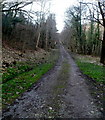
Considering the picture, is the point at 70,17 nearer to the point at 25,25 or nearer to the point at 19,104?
the point at 25,25

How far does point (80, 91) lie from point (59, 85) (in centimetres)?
155

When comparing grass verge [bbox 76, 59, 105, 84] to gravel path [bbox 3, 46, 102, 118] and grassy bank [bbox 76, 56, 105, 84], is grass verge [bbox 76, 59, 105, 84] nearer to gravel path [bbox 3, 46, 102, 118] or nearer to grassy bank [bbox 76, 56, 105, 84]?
grassy bank [bbox 76, 56, 105, 84]

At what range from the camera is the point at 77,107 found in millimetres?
6191

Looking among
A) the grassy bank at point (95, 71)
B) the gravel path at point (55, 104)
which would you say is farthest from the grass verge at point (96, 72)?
the gravel path at point (55, 104)

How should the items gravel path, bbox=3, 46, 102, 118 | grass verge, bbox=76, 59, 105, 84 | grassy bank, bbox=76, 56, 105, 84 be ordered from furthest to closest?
grassy bank, bbox=76, 56, 105, 84 → grass verge, bbox=76, 59, 105, 84 → gravel path, bbox=3, 46, 102, 118

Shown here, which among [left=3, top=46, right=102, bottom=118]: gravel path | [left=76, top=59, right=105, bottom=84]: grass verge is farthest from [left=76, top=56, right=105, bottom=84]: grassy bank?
[left=3, top=46, right=102, bottom=118]: gravel path

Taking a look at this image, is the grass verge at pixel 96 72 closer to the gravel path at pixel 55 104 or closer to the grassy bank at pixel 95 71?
the grassy bank at pixel 95 71

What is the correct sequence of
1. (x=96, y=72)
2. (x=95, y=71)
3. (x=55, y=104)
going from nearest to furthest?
(x=55, y=104) → (x=96, y=72) → (x=95, y=71)

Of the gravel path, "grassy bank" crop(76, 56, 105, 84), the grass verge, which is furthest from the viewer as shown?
"grassy bank" crop(76, 56, 105, 84)

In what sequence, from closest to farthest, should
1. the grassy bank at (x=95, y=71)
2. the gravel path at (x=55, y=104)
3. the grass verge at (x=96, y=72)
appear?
the gravel path at (x=55, y=104) < the grass verge at (x=96, y=72) < the grassy bank at (x=95, y=71)

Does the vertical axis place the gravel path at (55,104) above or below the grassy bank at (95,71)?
below

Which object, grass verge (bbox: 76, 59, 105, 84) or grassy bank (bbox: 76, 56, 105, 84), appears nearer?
grass verge (bbox: 76, 59, 105, 84)

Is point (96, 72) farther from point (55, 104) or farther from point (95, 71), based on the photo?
point (55, 104)

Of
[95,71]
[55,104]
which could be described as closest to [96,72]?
[95,71]
